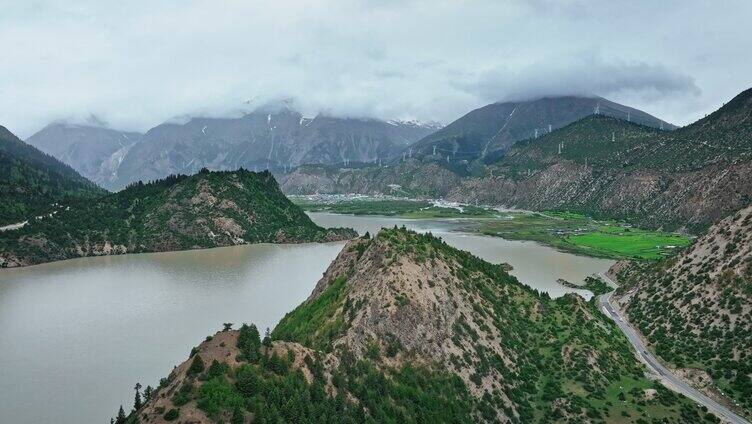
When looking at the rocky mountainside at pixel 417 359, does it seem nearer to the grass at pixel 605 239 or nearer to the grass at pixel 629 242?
the grass at pixel 629 242

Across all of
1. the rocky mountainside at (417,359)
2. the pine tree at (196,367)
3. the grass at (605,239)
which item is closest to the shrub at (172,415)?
the rocky mountainside at (417,359)

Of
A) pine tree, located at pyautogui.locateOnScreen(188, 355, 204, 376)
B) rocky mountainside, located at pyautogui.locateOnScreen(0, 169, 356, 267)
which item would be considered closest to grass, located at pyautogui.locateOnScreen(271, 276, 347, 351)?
pine tree, located at pyautogui.locateOnScreen(188, 355, 204, 376)

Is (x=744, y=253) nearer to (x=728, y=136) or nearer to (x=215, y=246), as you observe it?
(x=215, y=246)

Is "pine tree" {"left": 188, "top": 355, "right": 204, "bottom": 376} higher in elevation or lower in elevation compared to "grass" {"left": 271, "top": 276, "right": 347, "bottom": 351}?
higher

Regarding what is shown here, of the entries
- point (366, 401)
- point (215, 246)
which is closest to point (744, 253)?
point (366, 401)

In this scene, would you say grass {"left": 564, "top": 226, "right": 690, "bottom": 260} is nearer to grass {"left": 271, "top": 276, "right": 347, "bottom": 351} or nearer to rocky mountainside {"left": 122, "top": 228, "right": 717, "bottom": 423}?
rocky mountainside {"left": 122, "top": 228, "right": 717, "bottom": 423}

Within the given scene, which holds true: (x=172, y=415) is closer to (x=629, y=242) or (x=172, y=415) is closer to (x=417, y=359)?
A: (x=417, y=359)
